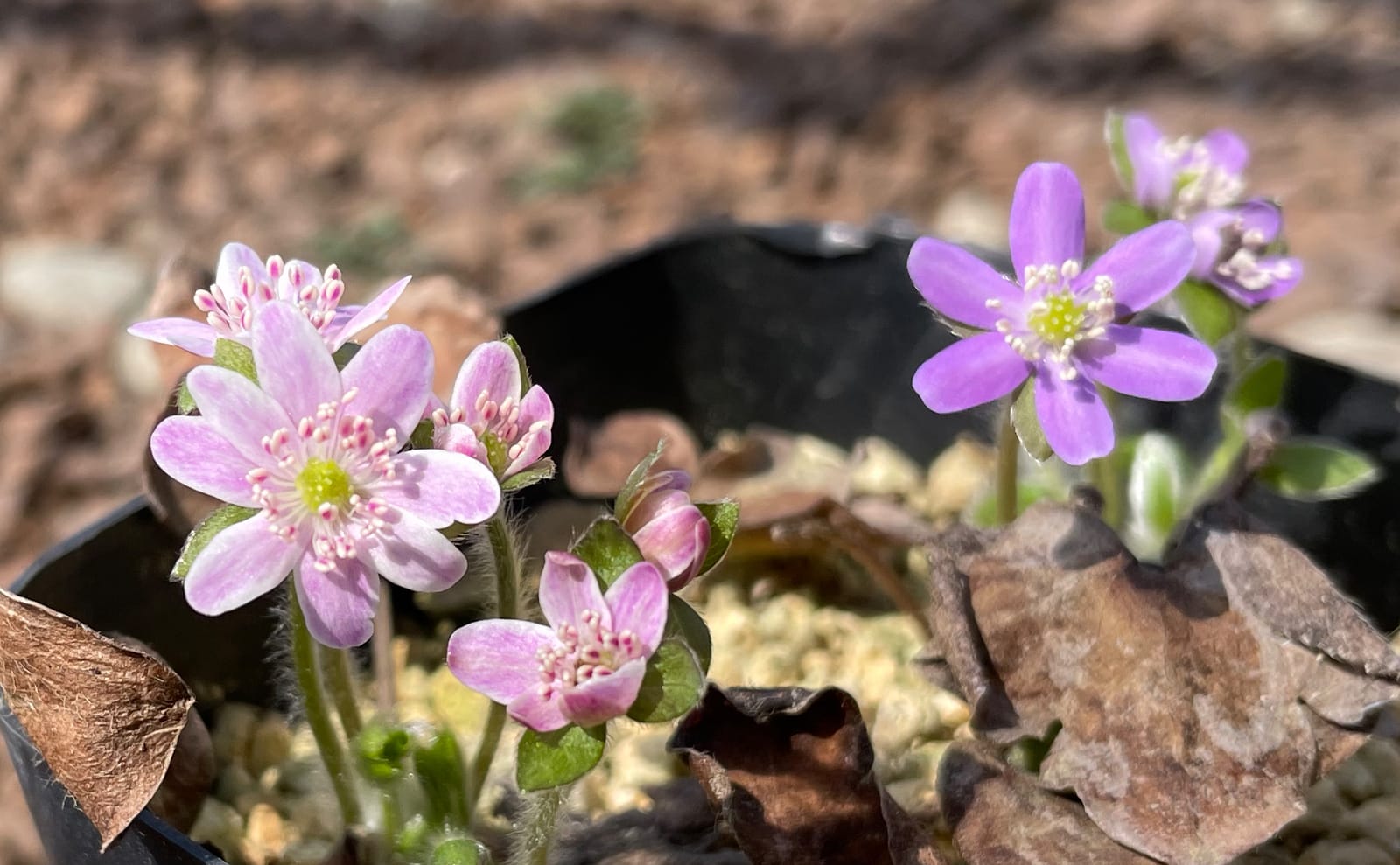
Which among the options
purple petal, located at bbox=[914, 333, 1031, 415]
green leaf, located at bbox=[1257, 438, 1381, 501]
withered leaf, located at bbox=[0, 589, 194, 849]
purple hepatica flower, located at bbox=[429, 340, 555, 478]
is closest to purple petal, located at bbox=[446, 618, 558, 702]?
purple hepatica flower, located at bbox=[429, 340, 555, 478]

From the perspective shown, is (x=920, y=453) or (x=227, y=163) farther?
(x=227, y=163)

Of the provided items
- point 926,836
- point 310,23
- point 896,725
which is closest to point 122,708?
point 926,836

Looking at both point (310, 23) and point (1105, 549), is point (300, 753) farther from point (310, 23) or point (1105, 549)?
point (310, 23)

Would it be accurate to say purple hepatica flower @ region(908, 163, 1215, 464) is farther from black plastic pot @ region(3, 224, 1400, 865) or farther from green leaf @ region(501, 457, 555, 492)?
black plastic pot @ region(3, 224, 1400, 865)

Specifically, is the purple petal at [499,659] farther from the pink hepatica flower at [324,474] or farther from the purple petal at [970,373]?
the purple petal at [970,373]

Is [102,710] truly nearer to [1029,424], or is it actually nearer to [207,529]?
[207,529]

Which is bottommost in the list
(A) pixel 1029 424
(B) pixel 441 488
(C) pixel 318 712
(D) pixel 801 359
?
(D) pixel 801 359

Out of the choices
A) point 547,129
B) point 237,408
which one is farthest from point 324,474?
point 547,129
